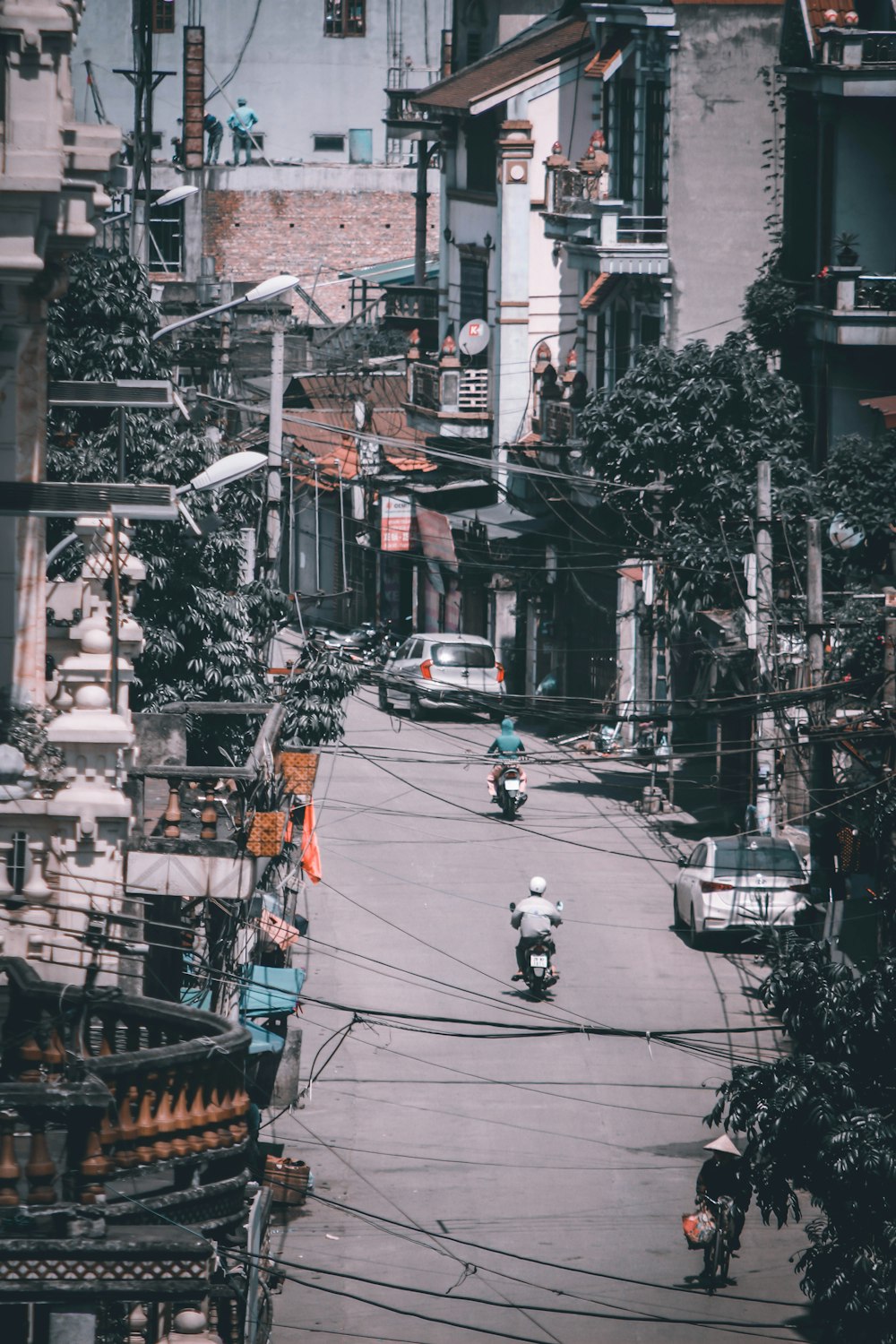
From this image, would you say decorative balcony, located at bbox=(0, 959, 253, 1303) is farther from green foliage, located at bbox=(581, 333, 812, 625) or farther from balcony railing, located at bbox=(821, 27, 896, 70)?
balcony railing, located at bbox=(821, 27, 896, 70)

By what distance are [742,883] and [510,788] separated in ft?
23.8

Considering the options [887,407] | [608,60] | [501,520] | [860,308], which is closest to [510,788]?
[887,407]

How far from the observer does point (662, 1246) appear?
58.3ft

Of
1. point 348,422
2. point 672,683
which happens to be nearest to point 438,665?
point 672,683

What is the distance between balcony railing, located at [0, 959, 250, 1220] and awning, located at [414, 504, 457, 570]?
110ft

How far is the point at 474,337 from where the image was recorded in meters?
46.0

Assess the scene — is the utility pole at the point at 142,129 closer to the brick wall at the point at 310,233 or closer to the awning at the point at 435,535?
the awning at the point at 435,535

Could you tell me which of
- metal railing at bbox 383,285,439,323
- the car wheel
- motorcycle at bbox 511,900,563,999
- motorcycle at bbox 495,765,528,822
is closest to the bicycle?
motorcycle at bbox 511,900,563,999

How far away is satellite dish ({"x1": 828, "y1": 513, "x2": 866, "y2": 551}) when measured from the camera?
91.9 feet

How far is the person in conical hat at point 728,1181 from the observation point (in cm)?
1543

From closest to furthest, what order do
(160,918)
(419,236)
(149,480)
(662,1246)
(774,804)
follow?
(662,1246)
(160,918)
(149,480)
(774,804)
(419,236)

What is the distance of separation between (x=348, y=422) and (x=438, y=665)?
51.8ft

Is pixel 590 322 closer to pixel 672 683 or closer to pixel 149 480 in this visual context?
pixel 672 683

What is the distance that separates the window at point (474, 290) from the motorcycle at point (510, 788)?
57.1ft
